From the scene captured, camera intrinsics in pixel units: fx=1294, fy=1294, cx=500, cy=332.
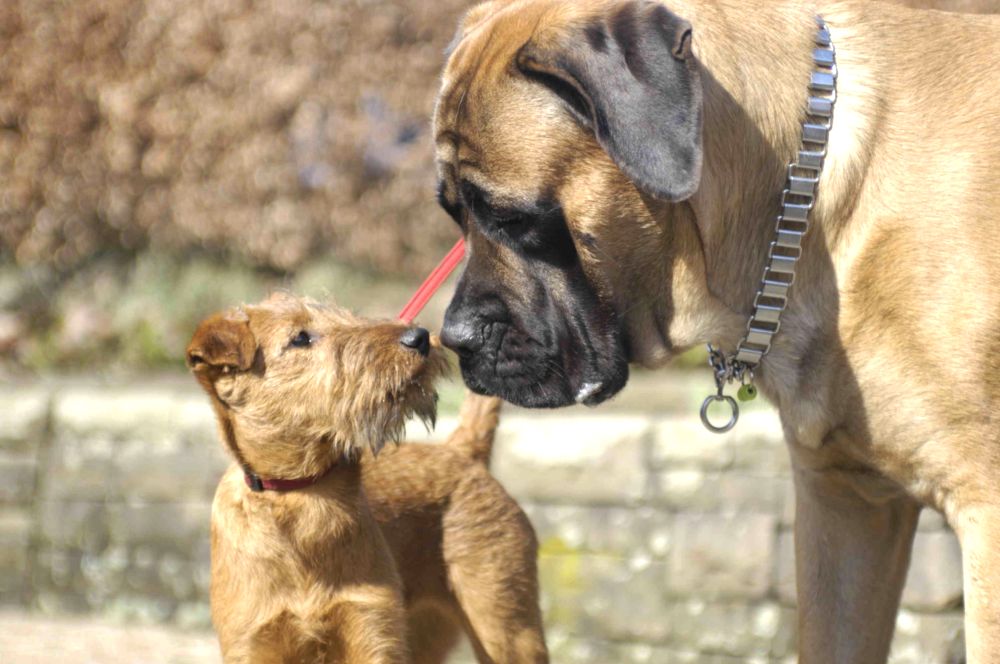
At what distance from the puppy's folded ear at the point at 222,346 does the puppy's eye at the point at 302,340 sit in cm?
13

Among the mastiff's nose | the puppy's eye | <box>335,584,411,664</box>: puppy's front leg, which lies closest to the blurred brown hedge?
the puppy's eye

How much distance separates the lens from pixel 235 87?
678cm

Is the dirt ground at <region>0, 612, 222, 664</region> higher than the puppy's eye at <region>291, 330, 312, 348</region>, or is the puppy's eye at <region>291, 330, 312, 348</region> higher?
the puppy's eye at <region>291, 330, 312, 348</region>

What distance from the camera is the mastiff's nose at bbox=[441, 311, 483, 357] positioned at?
3.49m

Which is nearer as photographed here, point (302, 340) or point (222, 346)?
point (222, 346)

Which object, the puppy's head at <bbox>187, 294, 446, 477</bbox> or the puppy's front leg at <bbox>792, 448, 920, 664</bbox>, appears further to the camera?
the puppy's head at <bbox>187, 294, 446, 477</bbox>

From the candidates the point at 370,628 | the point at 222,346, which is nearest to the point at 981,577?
the point at 370,628

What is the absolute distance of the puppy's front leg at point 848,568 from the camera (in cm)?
375

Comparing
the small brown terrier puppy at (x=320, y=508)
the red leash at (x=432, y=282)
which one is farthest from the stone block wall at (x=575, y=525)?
the red leash at (x=432, y=282)

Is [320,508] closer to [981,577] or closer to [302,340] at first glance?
[302,340]

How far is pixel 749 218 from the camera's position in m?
3.38

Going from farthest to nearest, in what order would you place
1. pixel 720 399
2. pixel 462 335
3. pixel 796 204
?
1. pixel 720 399
2. pixel 462 335
3. pixel 796 204

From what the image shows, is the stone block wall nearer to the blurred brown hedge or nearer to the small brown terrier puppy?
the blurred brown hedge

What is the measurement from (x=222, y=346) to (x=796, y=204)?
70.7 inches
